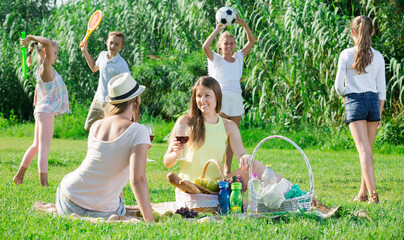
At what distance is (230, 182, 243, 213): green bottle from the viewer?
3959 millimetres

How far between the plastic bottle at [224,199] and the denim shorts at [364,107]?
1.79 metres

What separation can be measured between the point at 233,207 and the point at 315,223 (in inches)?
25.5

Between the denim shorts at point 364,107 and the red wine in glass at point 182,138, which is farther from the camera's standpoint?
the denim shorts at point 364,107

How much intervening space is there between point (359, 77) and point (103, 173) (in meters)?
2.78

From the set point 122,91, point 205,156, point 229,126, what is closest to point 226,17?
point 229,126

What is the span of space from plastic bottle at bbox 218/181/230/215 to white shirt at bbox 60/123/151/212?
2.38 ft

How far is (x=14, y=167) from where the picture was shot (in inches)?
296

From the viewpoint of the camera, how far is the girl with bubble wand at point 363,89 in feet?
16.9

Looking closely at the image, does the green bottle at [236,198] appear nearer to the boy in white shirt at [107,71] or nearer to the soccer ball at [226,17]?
the boy in white shirt at [107,71]

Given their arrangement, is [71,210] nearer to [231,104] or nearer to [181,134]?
[181,134]

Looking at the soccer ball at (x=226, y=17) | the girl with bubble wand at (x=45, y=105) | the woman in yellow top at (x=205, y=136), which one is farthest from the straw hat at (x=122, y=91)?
the soccer ball at (x=226, y=17)

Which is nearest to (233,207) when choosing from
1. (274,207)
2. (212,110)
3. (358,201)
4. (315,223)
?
(274,207)

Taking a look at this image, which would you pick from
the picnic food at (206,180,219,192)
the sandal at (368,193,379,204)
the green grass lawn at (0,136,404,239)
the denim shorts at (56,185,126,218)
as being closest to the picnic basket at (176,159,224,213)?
the picnic food at (206,180,219,192)

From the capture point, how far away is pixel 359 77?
17.1 feet
